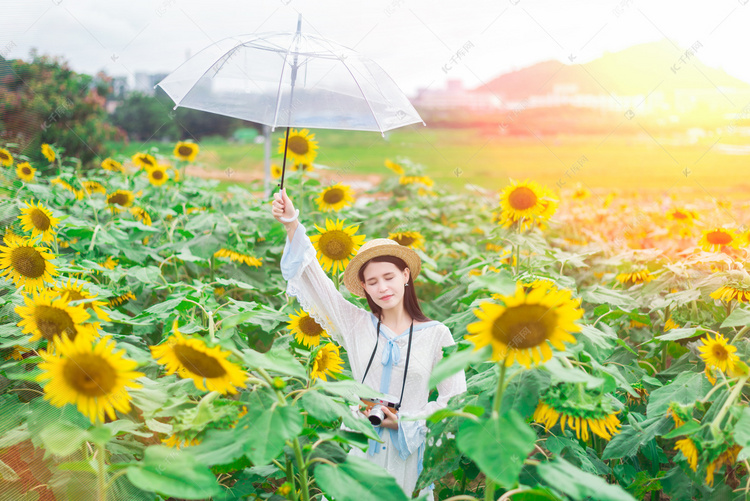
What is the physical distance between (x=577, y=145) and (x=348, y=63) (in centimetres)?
1073

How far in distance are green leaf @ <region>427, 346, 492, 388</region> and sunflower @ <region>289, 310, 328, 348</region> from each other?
1215 millimetres

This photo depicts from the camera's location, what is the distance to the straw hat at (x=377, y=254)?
2.00m

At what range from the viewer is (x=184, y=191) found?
4.00 meters

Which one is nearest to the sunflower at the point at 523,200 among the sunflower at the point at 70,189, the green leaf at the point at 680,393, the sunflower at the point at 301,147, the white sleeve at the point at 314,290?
the white sleeve at the point at 314,290

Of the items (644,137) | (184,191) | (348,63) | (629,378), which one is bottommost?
(629,378)

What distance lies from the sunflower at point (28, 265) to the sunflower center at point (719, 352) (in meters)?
1.96

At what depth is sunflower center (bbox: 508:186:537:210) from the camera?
255 cm

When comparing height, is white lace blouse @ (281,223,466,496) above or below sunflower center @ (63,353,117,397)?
below

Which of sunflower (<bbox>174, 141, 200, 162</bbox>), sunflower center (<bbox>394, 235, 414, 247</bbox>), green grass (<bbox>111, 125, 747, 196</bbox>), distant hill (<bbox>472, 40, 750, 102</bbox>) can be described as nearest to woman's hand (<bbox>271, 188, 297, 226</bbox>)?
sunflower center (<bbox>394, 235, 414, 247</bbox>)

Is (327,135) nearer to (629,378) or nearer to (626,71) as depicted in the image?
(626,71)

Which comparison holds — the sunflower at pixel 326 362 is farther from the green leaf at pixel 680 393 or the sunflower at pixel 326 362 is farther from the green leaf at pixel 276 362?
the green leaf at pixel 680 393

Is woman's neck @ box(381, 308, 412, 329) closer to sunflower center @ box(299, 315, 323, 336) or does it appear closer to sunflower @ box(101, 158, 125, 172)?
sunflower center @ box(299, 315, 323, 336)

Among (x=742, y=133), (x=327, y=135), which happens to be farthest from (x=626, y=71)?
(x=327, y=135)

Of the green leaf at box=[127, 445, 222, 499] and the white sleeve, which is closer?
the green leaf at box=[127, 445, 222, 499]
